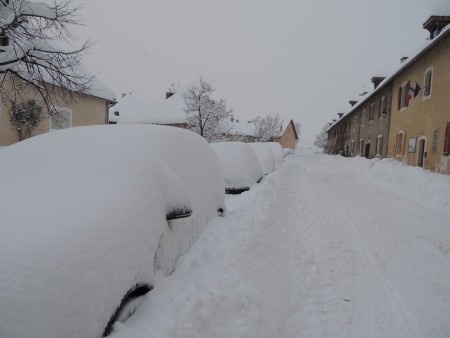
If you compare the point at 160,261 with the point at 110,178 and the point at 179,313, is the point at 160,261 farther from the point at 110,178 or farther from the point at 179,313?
the point at 110,178

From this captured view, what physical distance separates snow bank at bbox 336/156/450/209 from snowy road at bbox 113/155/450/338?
2946mm

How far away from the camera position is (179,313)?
2012mm

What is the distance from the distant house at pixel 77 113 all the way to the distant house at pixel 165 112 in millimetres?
12551

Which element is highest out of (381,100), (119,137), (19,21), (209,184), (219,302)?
(381,100)

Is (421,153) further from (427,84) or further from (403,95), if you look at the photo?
(403,95)

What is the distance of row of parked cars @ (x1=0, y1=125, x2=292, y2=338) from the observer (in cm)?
120

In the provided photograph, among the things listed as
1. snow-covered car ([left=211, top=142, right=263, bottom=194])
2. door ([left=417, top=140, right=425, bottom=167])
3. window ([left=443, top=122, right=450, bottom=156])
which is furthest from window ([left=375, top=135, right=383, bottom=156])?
snow-covered car ([left=211, top=142, right=263, bottom=194])

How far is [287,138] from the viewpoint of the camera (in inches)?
2518

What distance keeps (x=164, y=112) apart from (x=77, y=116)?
16776 millimetres

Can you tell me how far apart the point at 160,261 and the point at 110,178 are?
0.84m

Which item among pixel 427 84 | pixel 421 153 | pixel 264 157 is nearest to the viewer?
pixel 264 157

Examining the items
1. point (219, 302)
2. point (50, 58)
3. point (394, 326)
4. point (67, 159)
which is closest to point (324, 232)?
point (394, 326)

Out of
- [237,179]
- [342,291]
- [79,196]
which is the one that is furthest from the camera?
[237,179]

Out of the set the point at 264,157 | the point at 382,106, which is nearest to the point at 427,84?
the point at 382,106
